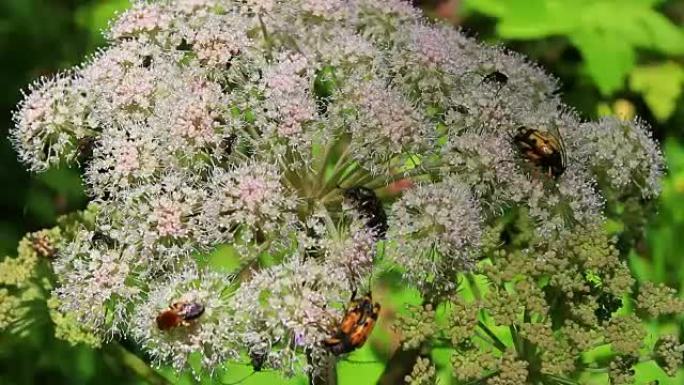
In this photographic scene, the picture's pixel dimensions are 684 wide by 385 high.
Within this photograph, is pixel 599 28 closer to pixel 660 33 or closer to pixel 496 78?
pixel 660 33

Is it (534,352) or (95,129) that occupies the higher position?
(95,129)

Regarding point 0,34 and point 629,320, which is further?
point 0,34

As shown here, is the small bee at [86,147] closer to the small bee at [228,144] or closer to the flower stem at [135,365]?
the small bee at [228,144]

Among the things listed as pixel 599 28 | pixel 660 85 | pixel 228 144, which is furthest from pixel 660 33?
pixel 228 144

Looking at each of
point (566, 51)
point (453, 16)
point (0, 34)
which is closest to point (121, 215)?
point (0, 34)

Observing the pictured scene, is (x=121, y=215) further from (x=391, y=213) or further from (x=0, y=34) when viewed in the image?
(x=0, y=34)

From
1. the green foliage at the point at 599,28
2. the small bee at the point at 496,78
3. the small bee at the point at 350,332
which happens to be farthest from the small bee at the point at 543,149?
the green foliage at the point at 599,28
